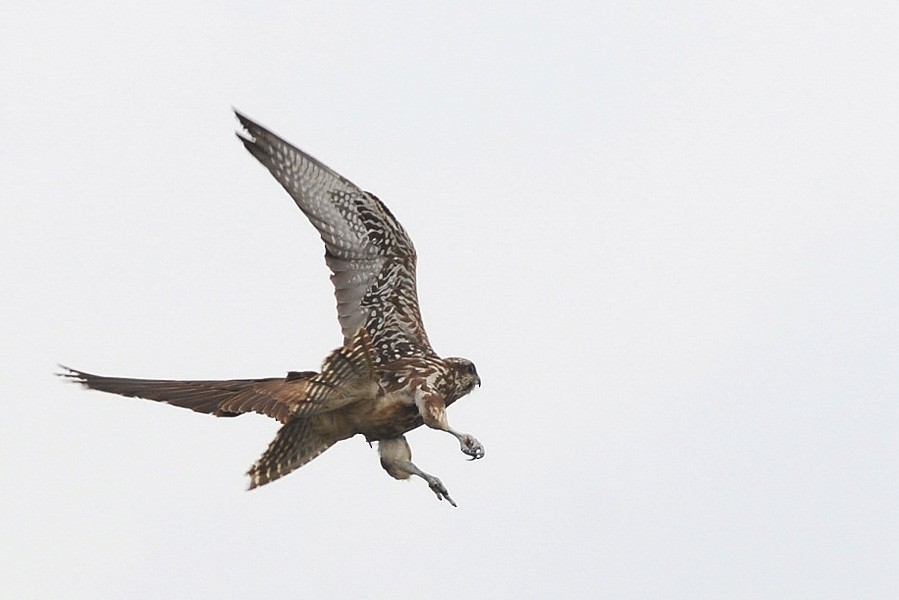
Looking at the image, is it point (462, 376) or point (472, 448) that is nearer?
point (472, 448)

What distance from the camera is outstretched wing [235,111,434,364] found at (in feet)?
60.0

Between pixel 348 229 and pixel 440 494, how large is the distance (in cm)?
349

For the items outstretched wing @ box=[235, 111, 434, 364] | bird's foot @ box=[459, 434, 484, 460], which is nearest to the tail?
outstretched wing @ box=[235, 111, 434, 364]

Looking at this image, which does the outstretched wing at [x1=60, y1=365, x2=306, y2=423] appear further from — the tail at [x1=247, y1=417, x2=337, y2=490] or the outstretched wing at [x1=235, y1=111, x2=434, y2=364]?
the outstretched wing at [x1=235, y1=111, x2=434, y2=364]

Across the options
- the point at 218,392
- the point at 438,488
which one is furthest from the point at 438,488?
the point at 218,392

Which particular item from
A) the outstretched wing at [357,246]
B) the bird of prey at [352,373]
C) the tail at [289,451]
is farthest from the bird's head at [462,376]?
the tail at [289,451]

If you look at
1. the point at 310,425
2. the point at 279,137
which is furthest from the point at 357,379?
the point at 279,137

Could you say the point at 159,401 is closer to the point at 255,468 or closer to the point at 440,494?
the point at 255,468

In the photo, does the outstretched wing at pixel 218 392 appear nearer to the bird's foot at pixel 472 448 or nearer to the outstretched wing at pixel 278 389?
the outstretched wing at pixel 278 389

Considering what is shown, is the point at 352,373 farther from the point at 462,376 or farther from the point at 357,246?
the point at 357,246

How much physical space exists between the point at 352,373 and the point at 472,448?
1.28 m

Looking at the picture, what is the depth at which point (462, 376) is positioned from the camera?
1742 centimetres

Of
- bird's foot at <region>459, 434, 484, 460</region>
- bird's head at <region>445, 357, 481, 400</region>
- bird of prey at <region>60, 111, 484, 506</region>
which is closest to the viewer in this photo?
bird's foot at <region>459, 434, 484, 460</region>

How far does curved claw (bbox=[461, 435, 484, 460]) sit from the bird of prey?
11 mm
